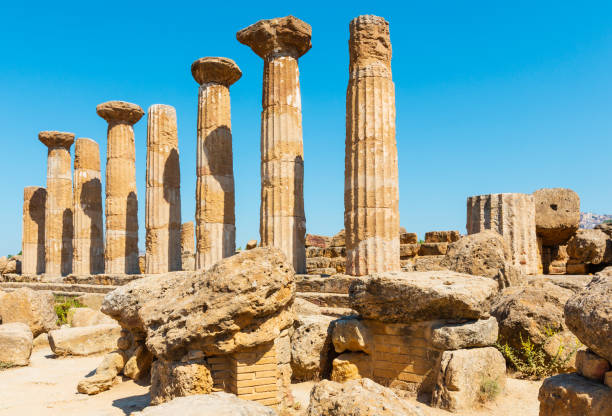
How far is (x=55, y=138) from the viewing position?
20969mm

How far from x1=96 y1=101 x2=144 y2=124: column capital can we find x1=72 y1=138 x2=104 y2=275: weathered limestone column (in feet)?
8.98

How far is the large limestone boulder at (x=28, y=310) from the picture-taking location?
1088 cm

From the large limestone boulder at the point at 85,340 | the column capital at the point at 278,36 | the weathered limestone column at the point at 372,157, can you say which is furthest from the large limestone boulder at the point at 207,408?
the column capital at the point at 278,36

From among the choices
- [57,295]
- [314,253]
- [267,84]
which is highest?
[267,84]

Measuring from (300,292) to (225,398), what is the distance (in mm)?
6468

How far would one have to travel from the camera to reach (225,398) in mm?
3689

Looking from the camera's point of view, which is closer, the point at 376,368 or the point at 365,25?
the point at 376,368

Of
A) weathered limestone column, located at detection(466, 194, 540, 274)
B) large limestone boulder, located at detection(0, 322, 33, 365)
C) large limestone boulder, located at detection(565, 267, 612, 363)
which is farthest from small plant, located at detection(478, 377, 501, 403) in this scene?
large limestone boulder, located at detection(0, 322, 33, 365)

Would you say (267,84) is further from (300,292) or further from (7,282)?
(7,282)

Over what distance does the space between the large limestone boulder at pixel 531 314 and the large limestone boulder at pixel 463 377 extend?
1030 millimetres

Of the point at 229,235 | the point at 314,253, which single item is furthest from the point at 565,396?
the point at 314,253

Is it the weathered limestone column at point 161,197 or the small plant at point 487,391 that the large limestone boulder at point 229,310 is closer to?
the small plant at point 487,391

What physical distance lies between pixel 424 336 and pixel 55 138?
19511 millimetres

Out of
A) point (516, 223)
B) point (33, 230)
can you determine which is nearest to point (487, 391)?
point (516, 223)
